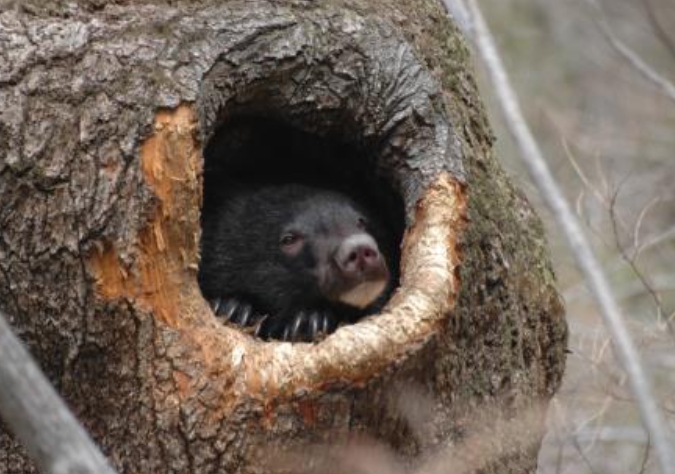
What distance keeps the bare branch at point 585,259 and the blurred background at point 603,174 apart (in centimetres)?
109

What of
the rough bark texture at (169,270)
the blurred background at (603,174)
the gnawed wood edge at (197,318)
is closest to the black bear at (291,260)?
the rough bark texture at (169,270)

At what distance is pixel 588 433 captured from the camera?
21.6ft

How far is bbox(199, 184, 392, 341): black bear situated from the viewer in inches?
199

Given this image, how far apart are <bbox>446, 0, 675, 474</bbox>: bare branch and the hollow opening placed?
0.85 metres

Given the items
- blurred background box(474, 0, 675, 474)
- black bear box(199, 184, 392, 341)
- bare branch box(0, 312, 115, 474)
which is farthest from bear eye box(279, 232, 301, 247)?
bare branch box(0, 312, 115, 474)

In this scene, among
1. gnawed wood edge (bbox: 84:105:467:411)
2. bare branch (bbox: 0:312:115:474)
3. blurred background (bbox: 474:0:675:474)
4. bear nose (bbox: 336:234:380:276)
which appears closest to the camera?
bare branch (bbox: 0:312:115:474)

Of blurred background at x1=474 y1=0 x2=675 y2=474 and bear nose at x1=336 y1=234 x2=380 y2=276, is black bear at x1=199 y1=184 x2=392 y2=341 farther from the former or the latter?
blurred background at x1=474 y1=0 x2=675 y2=474

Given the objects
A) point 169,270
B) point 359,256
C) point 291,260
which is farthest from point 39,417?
point 291,260

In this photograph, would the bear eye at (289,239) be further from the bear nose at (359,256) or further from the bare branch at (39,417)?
the bare branch at (39,417)

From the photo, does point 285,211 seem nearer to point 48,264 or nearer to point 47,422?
point 48,264

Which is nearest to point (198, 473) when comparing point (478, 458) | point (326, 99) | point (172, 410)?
point (172, 410)

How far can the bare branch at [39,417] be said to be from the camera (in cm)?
289

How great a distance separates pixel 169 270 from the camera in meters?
4.38

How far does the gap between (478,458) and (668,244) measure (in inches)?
191
